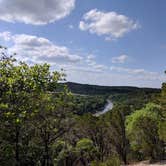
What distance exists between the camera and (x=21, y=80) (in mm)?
14008

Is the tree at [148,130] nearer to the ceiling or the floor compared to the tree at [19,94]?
nearer to the floor

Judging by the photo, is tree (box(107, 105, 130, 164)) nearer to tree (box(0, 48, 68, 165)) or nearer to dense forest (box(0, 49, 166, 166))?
dense forest (box(0, 49, 166, 166))

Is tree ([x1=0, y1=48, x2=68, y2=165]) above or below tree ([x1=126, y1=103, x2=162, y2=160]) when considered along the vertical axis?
above

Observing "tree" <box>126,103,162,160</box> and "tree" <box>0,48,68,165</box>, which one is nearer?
"tree" <box>0,48,68,165</box>

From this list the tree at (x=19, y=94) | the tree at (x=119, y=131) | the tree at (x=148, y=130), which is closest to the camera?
the tree at (x=19, y=94)

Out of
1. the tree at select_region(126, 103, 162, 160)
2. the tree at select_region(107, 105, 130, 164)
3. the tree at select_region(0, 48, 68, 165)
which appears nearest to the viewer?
the tree at select_region(0, 48, 68, 165)

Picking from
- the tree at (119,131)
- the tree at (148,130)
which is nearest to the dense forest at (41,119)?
the tree at (148,130)

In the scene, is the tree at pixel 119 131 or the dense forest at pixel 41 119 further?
the tree at pixel 119 131

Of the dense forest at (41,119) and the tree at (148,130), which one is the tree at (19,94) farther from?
the tree at (148,130)

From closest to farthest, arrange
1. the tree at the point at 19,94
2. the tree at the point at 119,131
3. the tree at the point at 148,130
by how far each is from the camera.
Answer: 1. the tree at the point at 19,94
2. the tree at the point at 148,130
3. the tree at the point at 119,131

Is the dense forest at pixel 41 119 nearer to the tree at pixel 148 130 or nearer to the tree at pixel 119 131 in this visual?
the tree at pixel 148 130

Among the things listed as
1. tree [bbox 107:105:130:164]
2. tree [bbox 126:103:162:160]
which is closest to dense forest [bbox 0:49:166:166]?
tree [bbox 126:103:162:160]

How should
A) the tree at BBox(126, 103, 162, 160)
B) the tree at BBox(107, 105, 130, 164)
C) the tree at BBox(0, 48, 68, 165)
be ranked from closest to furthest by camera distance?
the tree at BBox(0, 48, 68, 165)
the tree at BBox(126, 103, 162, 160)
the tree at BBox(107, 105, 130, 164)

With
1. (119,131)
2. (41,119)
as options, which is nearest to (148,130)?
(119,131)
